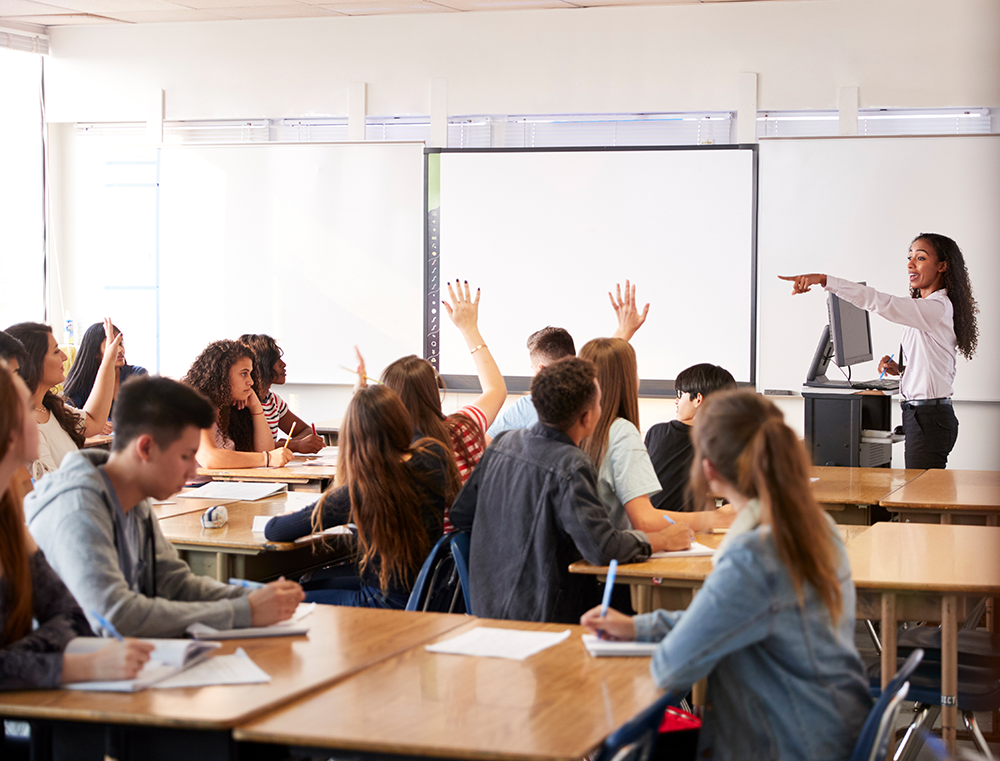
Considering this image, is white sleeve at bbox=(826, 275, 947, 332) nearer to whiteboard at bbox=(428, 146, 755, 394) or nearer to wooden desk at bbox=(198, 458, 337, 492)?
whiteboard at bbox=(428, 146, 755, 394)

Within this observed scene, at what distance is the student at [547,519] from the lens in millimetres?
2504

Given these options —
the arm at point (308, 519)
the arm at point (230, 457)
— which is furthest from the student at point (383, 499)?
the arm at point (230, 457)

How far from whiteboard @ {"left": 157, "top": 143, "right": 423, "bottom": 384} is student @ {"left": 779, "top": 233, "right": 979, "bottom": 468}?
307 centimetres

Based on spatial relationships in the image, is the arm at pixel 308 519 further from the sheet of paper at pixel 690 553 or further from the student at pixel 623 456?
the sheet of paper at pixel 690 553

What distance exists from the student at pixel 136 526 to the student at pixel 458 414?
3.25 feet

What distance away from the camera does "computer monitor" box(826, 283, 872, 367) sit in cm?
510

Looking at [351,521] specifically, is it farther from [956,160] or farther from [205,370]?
[956,160]

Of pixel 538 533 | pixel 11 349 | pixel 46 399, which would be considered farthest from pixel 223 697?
pixel 46 399

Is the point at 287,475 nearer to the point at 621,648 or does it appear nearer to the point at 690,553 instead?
the point at 690,553

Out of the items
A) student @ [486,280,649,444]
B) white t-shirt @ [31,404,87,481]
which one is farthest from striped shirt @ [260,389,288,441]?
student @ [486,280,649,444]

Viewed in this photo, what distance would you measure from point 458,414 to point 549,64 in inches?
148

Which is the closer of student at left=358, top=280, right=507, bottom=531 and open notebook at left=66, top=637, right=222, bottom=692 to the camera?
open notebook at left=66, top=637, right=222, bottom=692

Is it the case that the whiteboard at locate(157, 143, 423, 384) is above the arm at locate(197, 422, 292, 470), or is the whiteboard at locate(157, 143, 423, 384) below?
above

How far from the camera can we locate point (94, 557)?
6.20 ft
